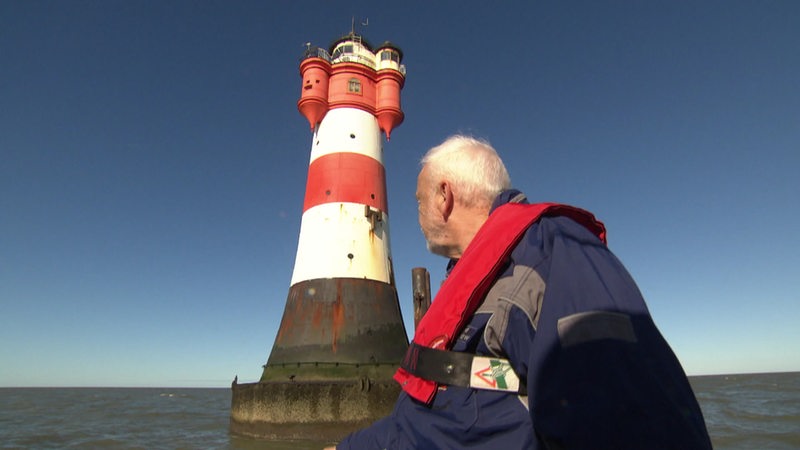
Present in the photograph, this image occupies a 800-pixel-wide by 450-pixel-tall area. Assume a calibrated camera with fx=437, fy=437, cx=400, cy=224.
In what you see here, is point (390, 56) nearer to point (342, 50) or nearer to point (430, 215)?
point (342, 50)

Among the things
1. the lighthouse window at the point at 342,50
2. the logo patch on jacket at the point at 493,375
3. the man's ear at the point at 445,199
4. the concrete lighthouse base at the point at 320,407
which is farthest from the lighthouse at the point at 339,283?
the logo patch on jacket at the point at 493,375

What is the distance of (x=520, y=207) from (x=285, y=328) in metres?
10.0

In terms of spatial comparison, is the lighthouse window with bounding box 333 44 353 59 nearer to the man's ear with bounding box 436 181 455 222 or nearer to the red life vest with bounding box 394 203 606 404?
the man's ear with bounding box 436 181 455 222

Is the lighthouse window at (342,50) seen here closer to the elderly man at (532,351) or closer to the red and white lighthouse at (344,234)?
the red and white lighthouse at (344,234)

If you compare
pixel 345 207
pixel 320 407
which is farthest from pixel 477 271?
pixel 345 207

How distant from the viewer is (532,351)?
113 cm

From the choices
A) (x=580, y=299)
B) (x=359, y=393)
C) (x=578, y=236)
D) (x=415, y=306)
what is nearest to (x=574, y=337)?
(x=580, y=299)

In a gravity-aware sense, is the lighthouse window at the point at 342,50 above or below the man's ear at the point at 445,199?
above

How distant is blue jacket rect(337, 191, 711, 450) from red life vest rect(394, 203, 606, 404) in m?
0.03

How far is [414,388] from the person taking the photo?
1.54 metres

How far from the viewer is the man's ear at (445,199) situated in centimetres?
189

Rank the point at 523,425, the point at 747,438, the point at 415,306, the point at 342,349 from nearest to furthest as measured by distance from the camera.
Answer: the point at 523,425
the point at 415,306
the point at 342,349
the point at 747,438

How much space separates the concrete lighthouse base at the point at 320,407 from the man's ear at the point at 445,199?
7860 millimetres

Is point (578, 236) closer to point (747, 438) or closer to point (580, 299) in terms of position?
point (580, 299)
